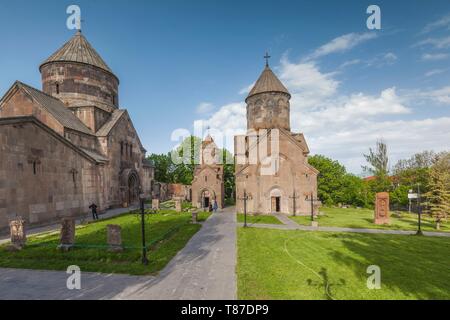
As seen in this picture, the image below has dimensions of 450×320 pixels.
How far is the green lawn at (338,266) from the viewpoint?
6.47 meters

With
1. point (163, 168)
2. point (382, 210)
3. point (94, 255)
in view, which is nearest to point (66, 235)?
point (94, 255)

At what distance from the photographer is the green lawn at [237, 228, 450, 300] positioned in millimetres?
6469

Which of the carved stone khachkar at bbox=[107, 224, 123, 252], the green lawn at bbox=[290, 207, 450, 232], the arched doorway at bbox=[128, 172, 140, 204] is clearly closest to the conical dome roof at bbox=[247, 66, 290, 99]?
the green lawn at bbox=[290, 207, 450, 232]

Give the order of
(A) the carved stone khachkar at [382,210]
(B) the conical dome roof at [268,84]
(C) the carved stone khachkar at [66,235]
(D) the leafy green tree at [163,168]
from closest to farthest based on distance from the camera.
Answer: (C) the carved stone khachkar at [66,235]
(A) the carved stone khachkar at [382,210]
(B) the conical dome roof at [268,84]
(D) the leafy green tree at [163,168]

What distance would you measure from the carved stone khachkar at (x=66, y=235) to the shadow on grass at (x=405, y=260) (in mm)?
12021

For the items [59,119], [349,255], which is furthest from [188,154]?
[349,255]

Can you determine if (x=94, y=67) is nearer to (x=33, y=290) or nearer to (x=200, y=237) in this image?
(x=200, y=237)

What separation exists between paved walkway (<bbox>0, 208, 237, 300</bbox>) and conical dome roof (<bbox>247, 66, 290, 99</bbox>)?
23.2 m

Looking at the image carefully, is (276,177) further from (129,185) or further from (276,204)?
(129,185)

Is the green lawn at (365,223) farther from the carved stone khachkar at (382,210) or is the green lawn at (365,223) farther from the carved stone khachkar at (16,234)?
the carved stone khachkar at (16,234)

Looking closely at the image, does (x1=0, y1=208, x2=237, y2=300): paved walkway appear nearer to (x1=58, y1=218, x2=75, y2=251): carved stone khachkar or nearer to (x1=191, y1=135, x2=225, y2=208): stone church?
(x1=58, y1=218, x2=75, y2=251): carved stone khachkar

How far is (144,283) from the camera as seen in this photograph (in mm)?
6934

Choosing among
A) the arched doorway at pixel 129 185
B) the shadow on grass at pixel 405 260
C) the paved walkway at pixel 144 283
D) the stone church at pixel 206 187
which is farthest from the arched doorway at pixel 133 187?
the shadow on grass at pixel 405 260
